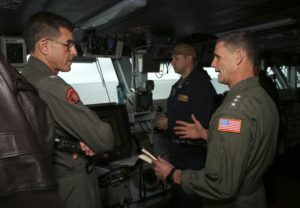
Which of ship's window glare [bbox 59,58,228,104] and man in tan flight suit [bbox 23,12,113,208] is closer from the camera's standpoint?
man in tan flight suit [bbox 23,12,113,208]

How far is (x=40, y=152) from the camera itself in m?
0.65

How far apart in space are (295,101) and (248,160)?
6.04 meters

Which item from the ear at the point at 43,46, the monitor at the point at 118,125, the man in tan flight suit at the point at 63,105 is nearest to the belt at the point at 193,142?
the monitor at the point at 118,125

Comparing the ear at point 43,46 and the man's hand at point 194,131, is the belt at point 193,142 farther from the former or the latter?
the ear at point 43,46

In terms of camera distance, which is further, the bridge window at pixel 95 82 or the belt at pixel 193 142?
the bridge window at pixel 95 82

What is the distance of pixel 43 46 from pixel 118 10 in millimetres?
868

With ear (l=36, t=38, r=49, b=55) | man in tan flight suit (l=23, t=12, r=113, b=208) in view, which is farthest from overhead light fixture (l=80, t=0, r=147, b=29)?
ear (l=36, t=38, r=49, b=55)

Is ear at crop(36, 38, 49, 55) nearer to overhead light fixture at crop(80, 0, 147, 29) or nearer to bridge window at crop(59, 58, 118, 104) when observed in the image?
overhead light fixture at crop(80, 0, 147, 29)

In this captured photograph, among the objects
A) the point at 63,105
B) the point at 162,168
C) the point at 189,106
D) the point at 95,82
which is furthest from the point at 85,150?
the point at 95,82

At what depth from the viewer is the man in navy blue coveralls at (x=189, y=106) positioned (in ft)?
7.99

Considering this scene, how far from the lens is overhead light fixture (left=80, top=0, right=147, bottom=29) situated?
6.23 feet

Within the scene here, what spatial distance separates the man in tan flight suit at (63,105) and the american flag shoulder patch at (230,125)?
1.90ft

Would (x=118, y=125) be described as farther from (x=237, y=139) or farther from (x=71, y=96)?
(x=237, y=139)

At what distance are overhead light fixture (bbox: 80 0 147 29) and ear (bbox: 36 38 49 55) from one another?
0.77m
